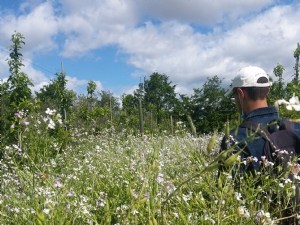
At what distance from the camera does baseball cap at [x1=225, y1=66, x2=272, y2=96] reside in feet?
8.10

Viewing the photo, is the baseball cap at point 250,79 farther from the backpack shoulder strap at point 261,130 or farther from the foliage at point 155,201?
the foliage at point 155,201

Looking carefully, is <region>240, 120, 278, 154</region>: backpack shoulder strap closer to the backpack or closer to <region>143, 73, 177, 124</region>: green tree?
the backpack

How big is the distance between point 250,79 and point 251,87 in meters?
0.05

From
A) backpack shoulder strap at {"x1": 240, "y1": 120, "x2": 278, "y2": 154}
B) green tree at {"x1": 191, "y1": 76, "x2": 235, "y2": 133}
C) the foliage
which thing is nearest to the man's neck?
backpack shoulder strap at {"x1": 240, "y1": 120, "x2": 278, "y2": 154}

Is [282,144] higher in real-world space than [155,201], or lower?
higher

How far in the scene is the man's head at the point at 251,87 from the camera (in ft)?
8.10

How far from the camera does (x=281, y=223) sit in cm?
211

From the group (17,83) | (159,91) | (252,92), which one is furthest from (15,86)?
(159,91)

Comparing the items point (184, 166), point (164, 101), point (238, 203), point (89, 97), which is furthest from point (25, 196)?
point (164, 101)

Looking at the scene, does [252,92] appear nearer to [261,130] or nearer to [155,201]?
[155,201]

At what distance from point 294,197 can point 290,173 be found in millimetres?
126

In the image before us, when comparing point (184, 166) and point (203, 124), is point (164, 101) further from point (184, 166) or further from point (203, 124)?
point (184, 166)

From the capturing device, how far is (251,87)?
2.47 metres

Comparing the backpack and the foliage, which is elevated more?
the backpack
